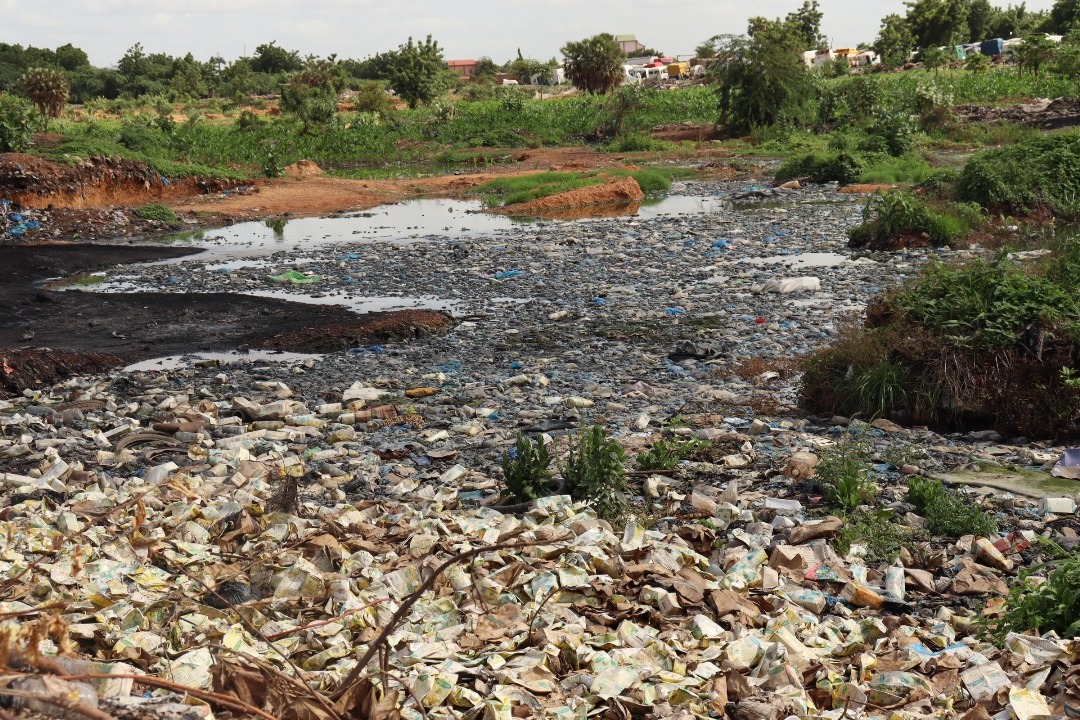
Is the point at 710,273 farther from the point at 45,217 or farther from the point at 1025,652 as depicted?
the point at 45,217

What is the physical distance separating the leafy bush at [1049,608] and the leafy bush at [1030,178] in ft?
42.9

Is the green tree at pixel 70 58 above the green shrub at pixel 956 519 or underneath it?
above

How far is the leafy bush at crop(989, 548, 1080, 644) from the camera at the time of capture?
336cm

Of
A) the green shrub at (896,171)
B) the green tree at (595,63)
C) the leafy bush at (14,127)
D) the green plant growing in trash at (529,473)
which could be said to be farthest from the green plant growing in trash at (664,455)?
the green tree at (595,63)

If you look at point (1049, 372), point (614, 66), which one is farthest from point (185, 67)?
point (1049, 372)

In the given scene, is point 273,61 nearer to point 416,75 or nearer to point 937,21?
point 416,75

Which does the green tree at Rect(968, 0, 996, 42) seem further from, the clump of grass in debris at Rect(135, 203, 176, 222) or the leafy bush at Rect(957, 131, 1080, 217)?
the clump of grass in debris at Rect(135, 203, 176, 222)

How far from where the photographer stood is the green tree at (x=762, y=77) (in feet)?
106

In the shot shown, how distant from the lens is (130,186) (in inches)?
926

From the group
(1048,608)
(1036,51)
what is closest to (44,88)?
(1036,51)

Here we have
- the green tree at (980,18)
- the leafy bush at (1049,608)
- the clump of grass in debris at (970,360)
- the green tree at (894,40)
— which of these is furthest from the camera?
the green tree at (980,18)

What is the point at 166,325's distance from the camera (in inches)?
419

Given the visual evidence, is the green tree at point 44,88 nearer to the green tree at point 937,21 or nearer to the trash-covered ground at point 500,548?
the trash-covered ground at point 500,548

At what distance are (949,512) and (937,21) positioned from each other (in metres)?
67.2
